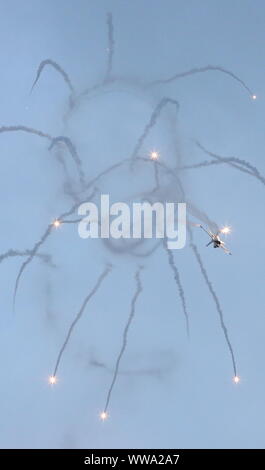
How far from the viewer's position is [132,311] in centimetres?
4788

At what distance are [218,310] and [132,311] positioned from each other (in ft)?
26.7

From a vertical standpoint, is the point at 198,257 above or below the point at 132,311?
above
